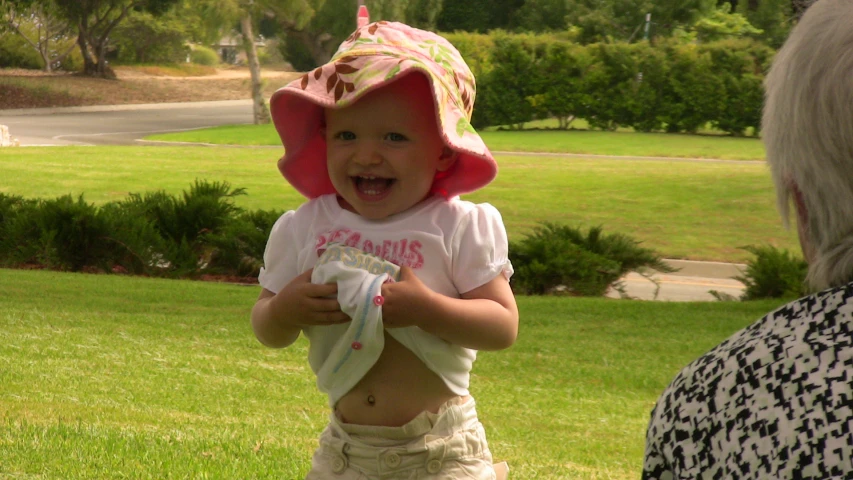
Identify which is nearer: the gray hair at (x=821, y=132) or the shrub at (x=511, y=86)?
the gray hair at (x=821, y=132)

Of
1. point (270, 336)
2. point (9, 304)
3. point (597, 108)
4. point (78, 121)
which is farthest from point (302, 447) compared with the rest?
point (78, 121)

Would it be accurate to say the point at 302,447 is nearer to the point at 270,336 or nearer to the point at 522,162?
the point at 270,336

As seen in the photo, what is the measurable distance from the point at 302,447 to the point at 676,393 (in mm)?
3092

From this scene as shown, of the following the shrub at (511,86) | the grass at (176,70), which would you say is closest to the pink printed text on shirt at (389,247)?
the shrub at (511,86)

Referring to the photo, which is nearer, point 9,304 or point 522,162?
point 9,304

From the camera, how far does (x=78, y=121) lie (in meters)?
38.7

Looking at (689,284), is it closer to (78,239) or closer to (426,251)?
(78,239)

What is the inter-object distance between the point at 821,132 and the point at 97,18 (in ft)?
167

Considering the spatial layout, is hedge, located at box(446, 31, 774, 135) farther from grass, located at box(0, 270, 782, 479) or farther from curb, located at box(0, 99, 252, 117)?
grass, located at box(0, 270, 782, 479)

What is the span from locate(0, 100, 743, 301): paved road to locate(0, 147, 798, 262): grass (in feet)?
3.97

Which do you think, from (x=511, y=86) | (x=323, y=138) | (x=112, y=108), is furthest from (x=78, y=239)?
(x=112, y=108)

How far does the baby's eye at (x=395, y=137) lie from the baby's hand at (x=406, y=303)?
15.5 inches

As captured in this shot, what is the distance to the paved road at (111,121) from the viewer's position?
3181 centimetres

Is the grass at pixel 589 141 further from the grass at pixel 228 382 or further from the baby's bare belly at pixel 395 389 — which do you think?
the baby's bare belly at pixel 395 389
